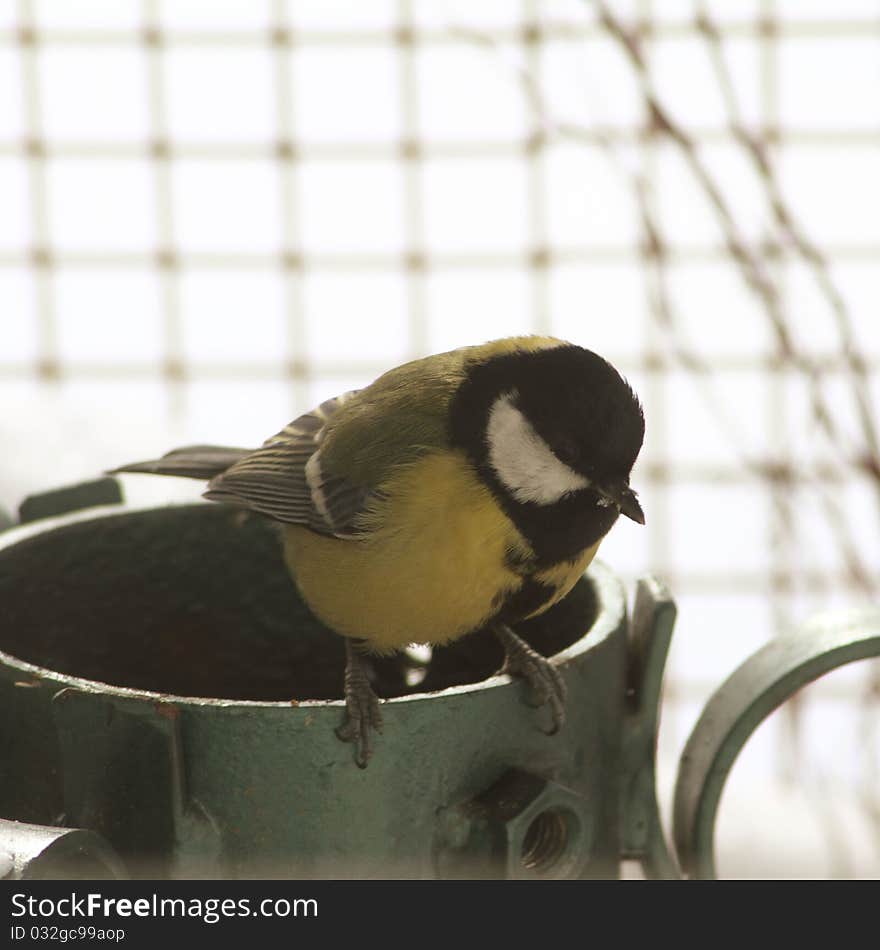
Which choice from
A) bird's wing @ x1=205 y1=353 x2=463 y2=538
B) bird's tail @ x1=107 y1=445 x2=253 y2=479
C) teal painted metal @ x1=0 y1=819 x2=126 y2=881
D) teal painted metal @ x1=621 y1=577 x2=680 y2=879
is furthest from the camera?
bird's tail @ x1=107 y1=445 x2=253 y2=479

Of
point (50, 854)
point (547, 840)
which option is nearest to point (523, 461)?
point (547, 840)

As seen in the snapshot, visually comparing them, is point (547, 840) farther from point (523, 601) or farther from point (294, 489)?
point (294, 489)

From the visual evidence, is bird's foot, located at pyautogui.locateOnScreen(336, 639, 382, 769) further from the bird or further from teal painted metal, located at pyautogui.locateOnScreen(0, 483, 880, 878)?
the bird

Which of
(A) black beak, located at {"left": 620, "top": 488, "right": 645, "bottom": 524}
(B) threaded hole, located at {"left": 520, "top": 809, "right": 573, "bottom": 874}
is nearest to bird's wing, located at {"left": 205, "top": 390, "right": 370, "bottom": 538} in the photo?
(A) black beak, located at {"left": 620, "top": 488, "right": 645, "bottom": 524}

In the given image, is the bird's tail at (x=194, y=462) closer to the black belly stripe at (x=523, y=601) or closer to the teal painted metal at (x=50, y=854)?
the black belly stripe at (x=523, y=601)

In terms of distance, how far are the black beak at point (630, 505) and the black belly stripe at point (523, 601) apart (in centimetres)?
6

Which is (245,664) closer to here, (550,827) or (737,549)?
(550,827)

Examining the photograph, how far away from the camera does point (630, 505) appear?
859 mm

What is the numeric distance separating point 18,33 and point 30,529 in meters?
1.46

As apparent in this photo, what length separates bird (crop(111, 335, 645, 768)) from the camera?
845 millimetres

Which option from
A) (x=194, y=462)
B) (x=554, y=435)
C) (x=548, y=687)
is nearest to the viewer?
(x=548, y=687)

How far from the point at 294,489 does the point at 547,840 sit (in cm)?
33

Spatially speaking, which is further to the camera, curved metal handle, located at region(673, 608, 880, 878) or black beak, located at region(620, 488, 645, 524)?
black beak, located at region(620, 488, 645, 524)

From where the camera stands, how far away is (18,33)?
214cm
